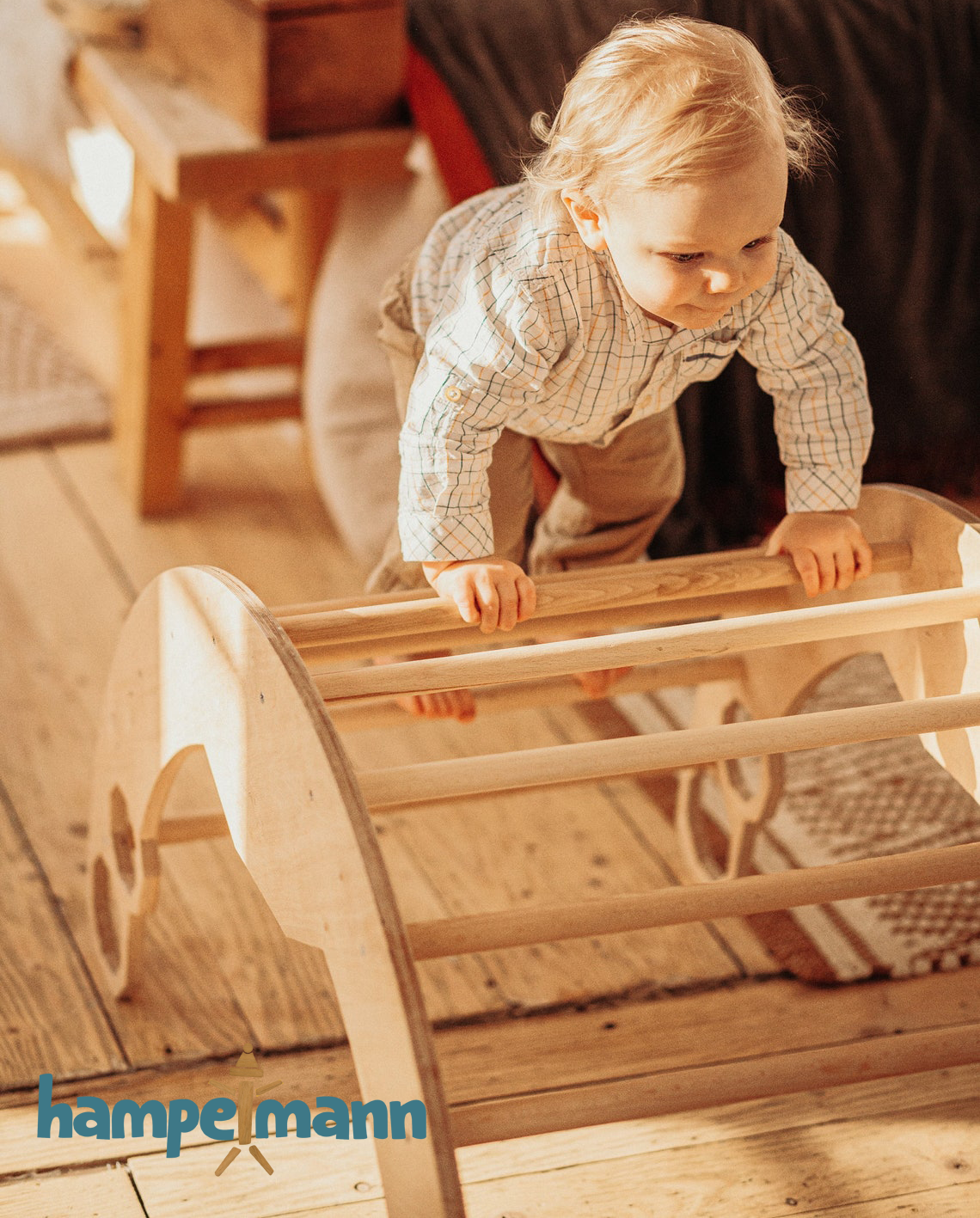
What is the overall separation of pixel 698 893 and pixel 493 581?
9.4 inches

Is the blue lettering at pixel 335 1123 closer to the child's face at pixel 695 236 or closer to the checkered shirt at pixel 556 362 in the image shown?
the checkered shirt at pixel 556 362

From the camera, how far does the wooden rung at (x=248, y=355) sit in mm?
1784

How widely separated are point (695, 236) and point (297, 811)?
1.25 feet

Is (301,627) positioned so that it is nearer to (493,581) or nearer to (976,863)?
(493,581)

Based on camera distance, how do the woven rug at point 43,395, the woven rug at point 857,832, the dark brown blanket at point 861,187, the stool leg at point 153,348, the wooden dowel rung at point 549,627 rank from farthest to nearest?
the woven rug at point 43,395 → the stool leg at point 153,348 → the dark brown blanket at point 861,187 → the woven rug at point 857,832 → the wooden dowel rung at point 549,627

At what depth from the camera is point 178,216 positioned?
65.0 inches

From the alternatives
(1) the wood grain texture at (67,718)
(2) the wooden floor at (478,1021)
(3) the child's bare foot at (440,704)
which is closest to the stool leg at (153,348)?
(1) the wood grain texture at (67,718)

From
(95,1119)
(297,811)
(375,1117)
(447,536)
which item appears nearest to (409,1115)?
(375,1117)

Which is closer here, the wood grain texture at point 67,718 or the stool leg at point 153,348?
the wood grain texture at point 67,718

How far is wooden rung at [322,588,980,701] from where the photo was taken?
2.59 feet

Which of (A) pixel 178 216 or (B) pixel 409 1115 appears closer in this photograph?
(B) pixel 409 1115

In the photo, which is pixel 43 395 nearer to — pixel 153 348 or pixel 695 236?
pixel 153 348

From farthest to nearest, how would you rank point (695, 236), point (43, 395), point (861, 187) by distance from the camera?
point (43, 395) < point (861, 187) < point (695, 236)

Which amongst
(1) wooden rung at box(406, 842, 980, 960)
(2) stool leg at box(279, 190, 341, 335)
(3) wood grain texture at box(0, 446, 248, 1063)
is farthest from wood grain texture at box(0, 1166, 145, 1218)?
(2) stool leg at box(279, 190, 341, 335)
